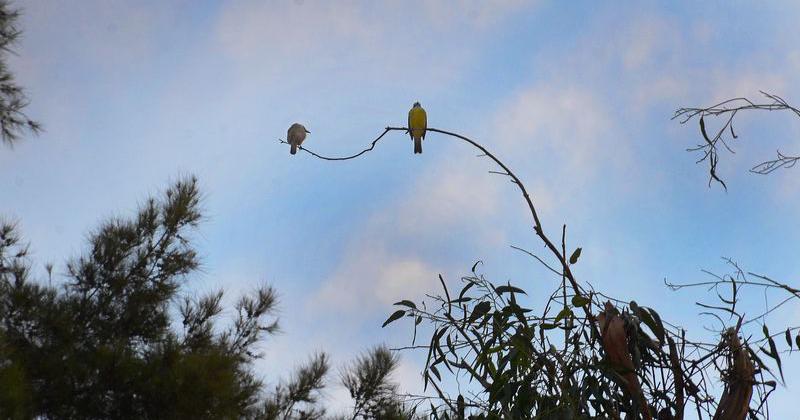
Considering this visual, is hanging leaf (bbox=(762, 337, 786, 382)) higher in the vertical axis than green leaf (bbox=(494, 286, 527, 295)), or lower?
lower

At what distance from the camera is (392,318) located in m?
1.69

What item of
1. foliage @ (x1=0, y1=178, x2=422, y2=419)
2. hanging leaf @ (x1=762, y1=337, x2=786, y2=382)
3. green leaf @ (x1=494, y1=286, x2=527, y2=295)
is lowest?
hanging leaf @ (x1=762, y1=337, x2=786, y2=382)

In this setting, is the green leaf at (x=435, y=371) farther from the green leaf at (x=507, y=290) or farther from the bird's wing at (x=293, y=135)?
the bird's wing at (x=293, y=135)

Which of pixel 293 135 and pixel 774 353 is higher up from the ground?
pixel 293 135

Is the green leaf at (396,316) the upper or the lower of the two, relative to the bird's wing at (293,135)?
lower

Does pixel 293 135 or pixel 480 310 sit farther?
pixel 293 135

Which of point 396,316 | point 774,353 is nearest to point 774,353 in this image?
point 774,353

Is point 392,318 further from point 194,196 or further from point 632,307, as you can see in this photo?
point 194,196

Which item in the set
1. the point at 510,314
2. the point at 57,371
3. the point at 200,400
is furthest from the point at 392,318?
the point at 57,371

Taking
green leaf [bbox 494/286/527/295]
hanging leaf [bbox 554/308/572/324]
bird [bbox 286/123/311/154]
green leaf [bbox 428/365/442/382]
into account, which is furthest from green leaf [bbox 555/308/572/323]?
bird [bbox 286/123/311/154]

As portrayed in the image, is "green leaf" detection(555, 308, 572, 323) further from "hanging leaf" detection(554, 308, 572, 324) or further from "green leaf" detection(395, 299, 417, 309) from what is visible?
"green leaf" detection(395, 299, 417, 309)

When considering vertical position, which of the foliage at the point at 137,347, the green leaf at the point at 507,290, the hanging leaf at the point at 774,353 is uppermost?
the foliage at the point at 137,347

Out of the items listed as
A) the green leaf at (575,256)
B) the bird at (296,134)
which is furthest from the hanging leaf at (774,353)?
the bird at (296,134)

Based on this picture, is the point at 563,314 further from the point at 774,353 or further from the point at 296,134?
the point at 296,134
